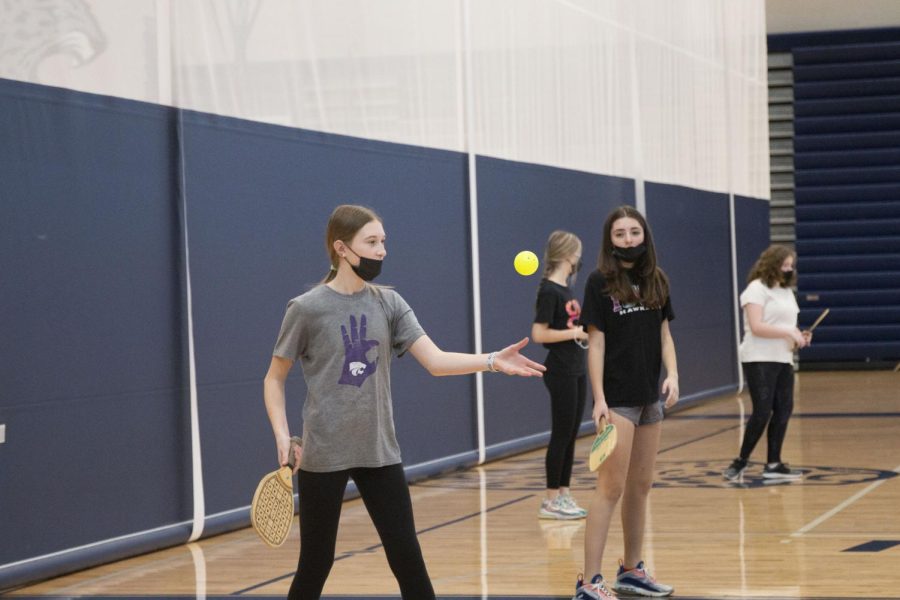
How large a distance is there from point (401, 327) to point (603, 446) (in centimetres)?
136

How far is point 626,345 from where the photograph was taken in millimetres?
5609

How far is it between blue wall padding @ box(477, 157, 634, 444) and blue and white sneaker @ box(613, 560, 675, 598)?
512cm

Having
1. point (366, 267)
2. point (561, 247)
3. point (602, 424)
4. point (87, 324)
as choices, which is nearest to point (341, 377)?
point (366, 267)

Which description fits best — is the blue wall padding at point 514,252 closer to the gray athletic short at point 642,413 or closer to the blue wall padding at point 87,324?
the blue wall padding at point 87,324

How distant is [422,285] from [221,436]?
2.52 metres

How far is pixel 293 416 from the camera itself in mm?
8508

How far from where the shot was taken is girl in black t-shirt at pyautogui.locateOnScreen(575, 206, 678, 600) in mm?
5539

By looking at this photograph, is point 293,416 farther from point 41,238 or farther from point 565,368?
point 41,238

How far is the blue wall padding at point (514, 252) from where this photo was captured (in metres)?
11.0

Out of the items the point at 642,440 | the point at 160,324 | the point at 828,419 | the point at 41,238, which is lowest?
the point at 828,419

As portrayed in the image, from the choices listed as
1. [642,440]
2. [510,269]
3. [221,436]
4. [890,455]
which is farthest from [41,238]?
[890,455]

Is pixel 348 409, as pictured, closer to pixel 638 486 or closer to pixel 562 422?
pixel 638 486

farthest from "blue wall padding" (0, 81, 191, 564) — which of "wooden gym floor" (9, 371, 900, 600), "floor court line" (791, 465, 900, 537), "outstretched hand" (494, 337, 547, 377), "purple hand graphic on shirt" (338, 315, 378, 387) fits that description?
"floor court line" (791, 465, 900, 537)

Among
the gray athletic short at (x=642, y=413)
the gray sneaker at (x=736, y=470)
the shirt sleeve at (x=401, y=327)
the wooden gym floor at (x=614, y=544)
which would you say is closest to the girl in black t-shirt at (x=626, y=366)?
the gray athletic short at (x=642, y=413)
